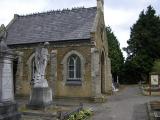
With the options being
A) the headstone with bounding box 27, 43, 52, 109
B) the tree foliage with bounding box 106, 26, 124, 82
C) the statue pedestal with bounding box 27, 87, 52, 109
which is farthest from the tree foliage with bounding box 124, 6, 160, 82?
the statue pedestal with bounding box 27, 87, 52, 109

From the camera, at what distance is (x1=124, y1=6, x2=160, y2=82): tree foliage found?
51875 millimetres

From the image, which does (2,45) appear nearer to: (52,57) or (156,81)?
(52,57)

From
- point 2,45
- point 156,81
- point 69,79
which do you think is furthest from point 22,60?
point 2,45

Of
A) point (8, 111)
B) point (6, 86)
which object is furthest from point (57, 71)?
point (8, 111)

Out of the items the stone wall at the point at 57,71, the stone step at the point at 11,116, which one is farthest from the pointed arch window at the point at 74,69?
the stone step at the point at 11,116

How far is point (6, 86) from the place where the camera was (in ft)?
37.0

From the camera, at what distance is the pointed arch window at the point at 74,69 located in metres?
25.9

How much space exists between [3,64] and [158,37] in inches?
1825

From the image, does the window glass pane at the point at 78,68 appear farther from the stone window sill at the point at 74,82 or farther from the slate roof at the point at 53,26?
the slate roof at the point at 53,26

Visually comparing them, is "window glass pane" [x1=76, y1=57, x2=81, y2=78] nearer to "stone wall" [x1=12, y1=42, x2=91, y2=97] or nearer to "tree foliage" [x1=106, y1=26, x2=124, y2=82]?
"stone wall" [x1=12, y1=42, x2=91, y2=97]

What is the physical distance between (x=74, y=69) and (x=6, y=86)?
589 inches

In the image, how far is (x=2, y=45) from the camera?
11312mm

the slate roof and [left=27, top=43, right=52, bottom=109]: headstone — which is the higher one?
the slate roof

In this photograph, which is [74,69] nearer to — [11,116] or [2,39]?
[2,39]
